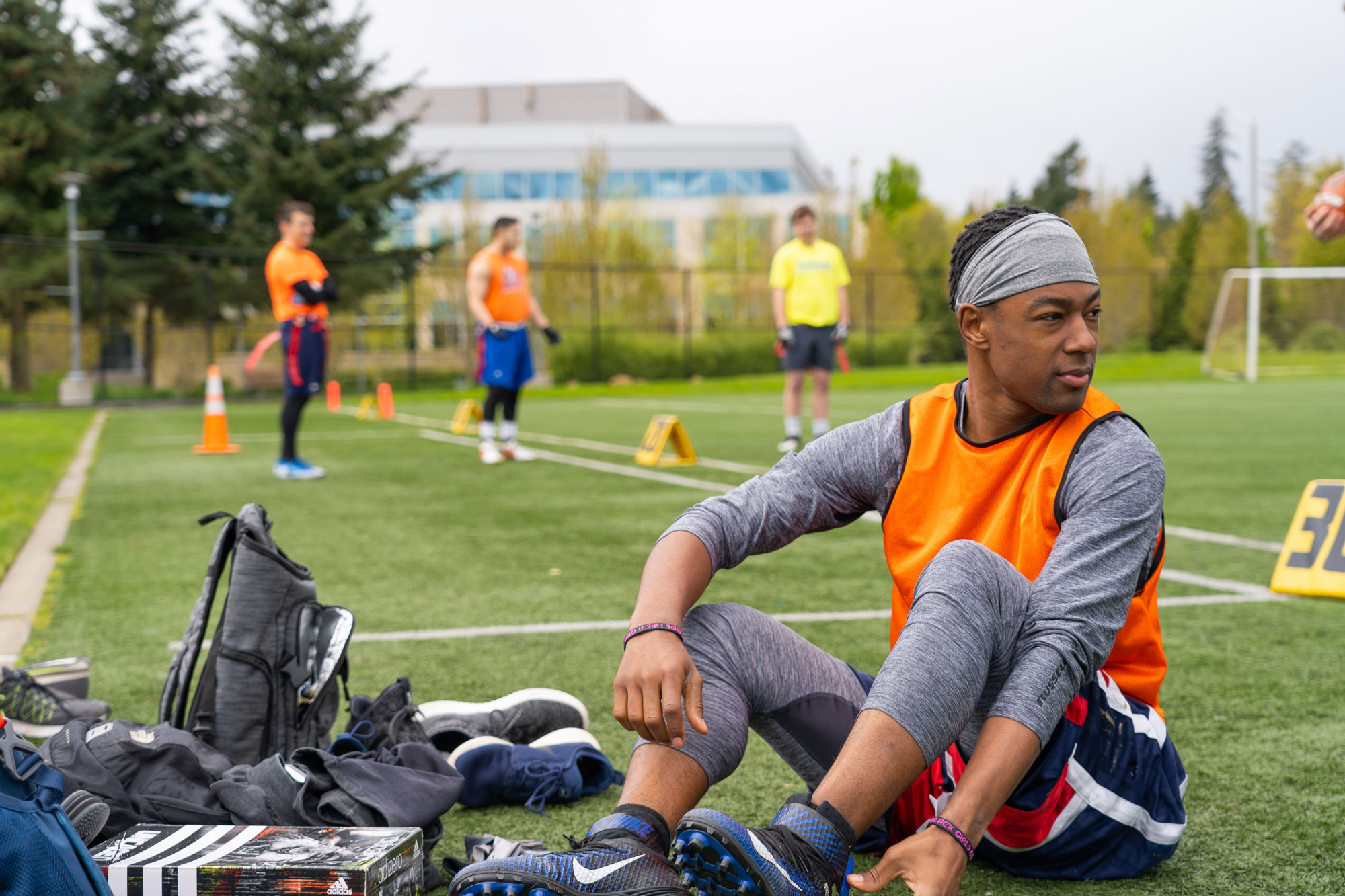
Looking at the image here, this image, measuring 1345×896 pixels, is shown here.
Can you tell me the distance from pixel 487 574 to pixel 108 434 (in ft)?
38.4

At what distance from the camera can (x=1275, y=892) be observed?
1.83 m

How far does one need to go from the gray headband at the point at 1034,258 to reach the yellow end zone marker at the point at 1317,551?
3.03 m

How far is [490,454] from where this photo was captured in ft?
31.7

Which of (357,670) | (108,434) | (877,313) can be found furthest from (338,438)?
(877,313)

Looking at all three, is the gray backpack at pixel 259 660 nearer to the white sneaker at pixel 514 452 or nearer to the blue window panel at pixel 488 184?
the white sneaker at pixel 514 452

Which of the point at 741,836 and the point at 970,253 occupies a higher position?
the point at 970,253

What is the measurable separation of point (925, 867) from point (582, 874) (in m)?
0.46

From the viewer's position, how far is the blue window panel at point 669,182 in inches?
2376

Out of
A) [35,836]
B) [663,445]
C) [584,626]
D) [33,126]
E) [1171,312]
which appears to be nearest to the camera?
[35,836]

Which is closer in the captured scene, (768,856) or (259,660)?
(768,856)

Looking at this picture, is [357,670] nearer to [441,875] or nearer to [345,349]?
[441,875]

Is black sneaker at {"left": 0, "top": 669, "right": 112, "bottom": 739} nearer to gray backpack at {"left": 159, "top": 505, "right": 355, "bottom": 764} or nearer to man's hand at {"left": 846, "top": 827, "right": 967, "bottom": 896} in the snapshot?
gray backpack at {"left": 159, "top": 505, "right": 355, "bottom": 764}

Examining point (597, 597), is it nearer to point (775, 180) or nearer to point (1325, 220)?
point (1325, 220)

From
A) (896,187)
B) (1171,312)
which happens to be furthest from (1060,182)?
(1171,312)
